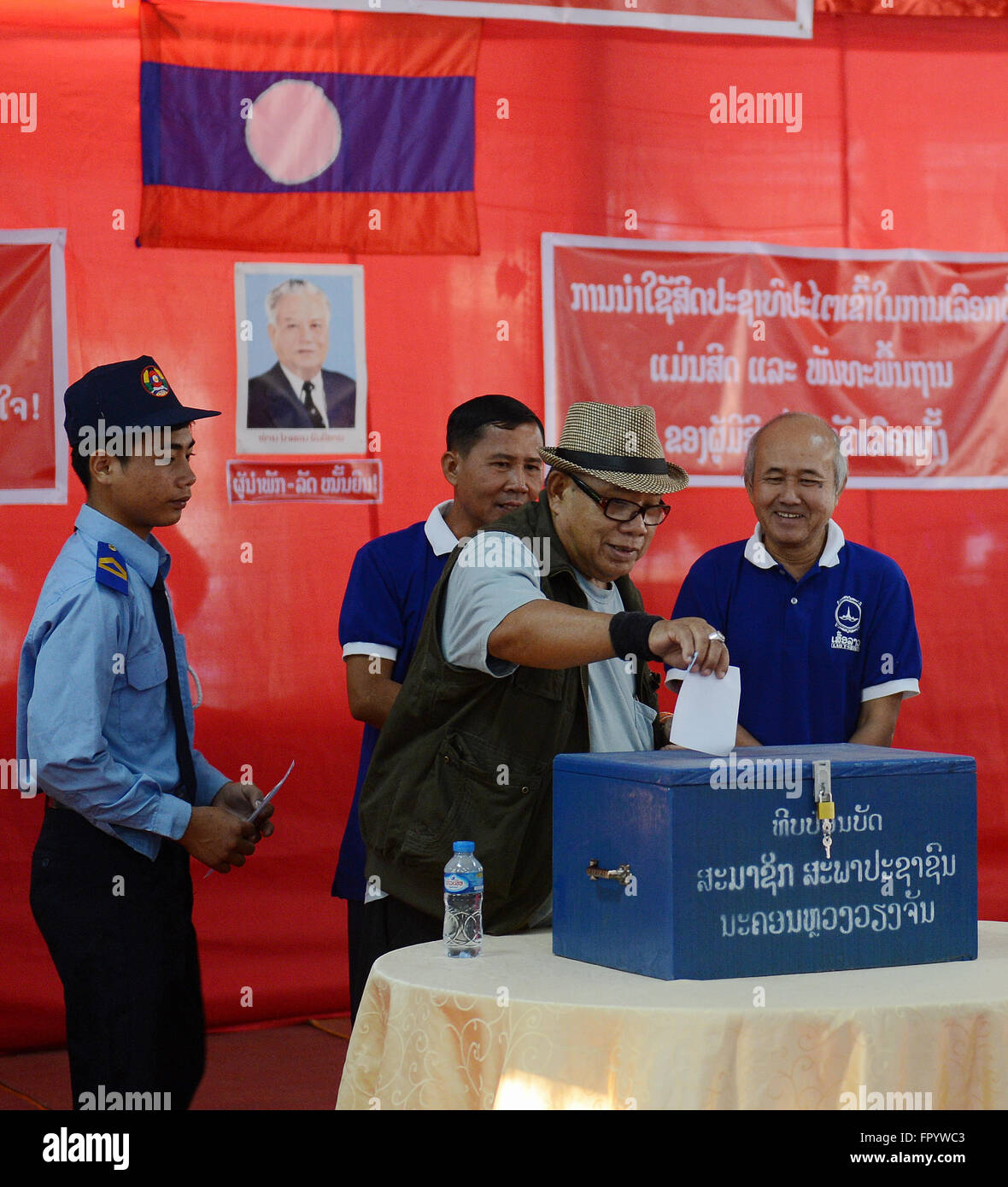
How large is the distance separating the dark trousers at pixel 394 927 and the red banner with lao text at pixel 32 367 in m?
2.07

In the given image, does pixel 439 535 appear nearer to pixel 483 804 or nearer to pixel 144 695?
pixel 144 695

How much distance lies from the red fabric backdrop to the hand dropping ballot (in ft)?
8.57

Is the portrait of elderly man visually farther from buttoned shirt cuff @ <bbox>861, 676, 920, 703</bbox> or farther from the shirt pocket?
buttoned shirt cuff @ <bbox>861, 676, 920, 703</bbox>

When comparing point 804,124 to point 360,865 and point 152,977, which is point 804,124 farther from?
point 152,977

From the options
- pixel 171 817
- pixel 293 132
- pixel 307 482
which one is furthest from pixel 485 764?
pixel 293 132

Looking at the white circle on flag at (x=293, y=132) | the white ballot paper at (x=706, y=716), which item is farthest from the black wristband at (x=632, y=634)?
the white circle on flag at (x=293, y=132)

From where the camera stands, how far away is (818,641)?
9.39 ft

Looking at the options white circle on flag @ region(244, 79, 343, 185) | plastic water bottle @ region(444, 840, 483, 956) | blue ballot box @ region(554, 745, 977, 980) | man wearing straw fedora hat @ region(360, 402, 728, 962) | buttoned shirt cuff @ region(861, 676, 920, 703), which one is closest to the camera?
blue ballot box @ region(554, 745, 977, 980)

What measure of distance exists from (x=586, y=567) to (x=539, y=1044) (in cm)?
80

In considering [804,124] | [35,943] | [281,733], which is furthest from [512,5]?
[35,943]

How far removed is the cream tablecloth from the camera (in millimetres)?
1641

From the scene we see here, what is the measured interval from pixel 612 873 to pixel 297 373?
2748 millimetres

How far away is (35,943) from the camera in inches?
162

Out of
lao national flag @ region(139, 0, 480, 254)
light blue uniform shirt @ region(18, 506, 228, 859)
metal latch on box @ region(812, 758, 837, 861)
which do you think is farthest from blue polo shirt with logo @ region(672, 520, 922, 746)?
lao national flag @ region(139, 0, 480, 254)
